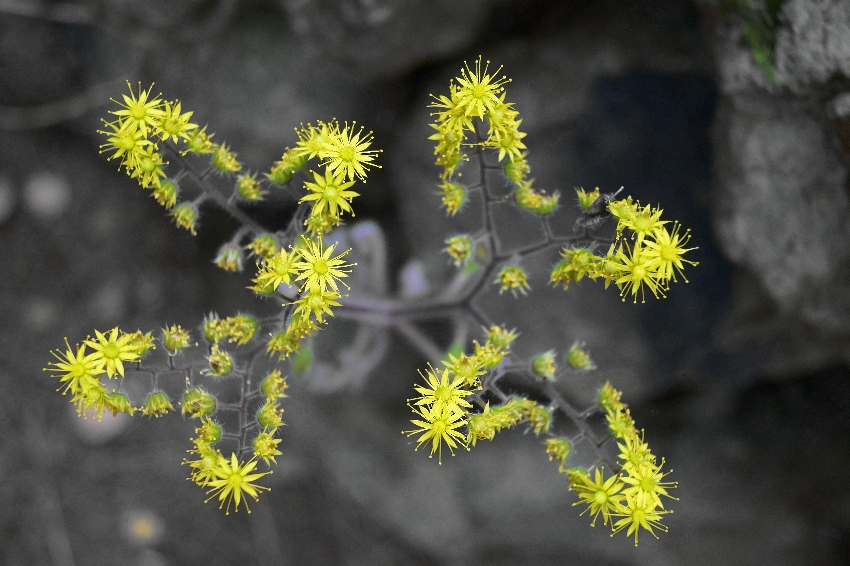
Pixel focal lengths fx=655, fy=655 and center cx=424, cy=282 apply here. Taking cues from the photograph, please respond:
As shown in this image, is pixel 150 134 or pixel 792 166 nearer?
pixel 150 134

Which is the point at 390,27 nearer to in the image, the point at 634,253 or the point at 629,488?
the point at 634,253

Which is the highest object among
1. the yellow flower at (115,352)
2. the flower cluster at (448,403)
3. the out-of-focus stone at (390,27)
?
the out-of-focus stone at (390,27)

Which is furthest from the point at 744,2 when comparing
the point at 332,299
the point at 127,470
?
the point at 127,470

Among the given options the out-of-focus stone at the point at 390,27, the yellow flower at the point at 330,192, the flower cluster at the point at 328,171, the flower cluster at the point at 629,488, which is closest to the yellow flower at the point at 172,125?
the flower cluster at the point at 328,171

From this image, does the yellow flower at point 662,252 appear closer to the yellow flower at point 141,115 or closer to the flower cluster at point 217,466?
the flower cluster at point 217,466

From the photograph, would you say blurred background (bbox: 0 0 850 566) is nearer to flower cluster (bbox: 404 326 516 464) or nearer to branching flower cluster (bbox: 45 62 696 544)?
branching flower cluster (bbox: 45 62 696 544)

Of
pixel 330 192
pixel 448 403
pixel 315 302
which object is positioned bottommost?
pixel 448 403

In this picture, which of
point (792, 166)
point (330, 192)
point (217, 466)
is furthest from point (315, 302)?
point (792, 166)
